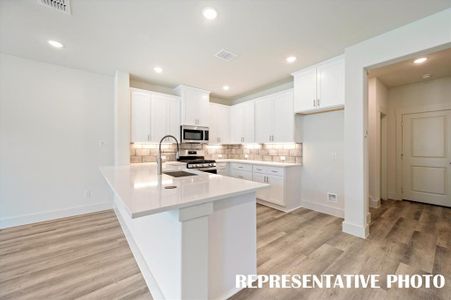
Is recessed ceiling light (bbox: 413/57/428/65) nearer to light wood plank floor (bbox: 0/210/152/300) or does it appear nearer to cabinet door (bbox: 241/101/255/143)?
cabinet door (bbox: 241/101/255/143)

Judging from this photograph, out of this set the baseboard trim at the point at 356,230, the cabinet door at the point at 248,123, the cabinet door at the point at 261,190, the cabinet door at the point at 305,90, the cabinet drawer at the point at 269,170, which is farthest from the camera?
the cabinet door at the point at 248,123

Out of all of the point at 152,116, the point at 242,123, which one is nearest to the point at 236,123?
the point at 242,123

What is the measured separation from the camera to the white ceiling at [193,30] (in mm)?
1877

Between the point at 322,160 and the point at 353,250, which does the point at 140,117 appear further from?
the point at 353,250

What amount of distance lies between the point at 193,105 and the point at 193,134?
2.33 ft

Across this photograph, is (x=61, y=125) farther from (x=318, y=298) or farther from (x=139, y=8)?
(x=318, y=298)

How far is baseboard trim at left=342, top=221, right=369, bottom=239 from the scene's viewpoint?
251 cm

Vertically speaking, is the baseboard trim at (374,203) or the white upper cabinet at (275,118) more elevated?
the white upper cabinet at (275,118)

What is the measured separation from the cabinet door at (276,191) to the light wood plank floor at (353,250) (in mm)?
359

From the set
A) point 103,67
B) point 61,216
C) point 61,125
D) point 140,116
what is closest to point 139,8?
point 103,67

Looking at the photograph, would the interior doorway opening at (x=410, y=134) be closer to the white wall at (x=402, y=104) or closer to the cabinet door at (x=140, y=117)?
the white wall at (x=402, y=104)

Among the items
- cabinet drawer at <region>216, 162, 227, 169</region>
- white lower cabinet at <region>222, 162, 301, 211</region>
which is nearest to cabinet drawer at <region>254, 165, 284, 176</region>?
white lower cabinet at <region>222, 162, 301, 211</region>

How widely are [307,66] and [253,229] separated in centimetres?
303

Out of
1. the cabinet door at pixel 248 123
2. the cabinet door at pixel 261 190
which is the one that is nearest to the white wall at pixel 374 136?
the cabinet door at pixel 261 190
